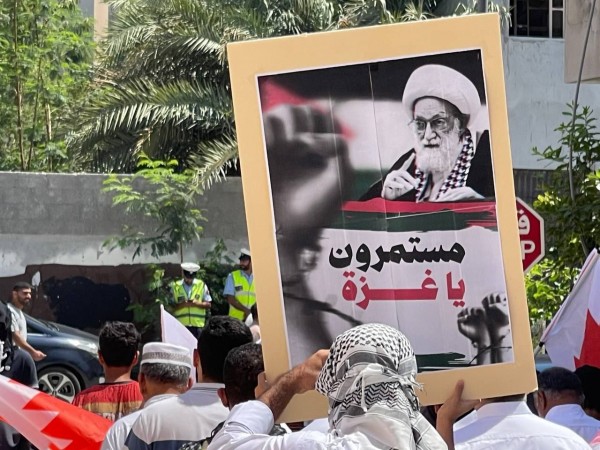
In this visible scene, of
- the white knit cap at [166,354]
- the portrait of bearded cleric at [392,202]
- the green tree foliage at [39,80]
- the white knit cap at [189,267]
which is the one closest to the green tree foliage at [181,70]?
the green tree foliage at [39,80]

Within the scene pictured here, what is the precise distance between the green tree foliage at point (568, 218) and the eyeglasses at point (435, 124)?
7.27 metres

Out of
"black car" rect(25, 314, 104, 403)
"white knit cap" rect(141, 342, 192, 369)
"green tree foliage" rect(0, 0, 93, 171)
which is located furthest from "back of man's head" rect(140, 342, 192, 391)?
"green tree foliage" rect(0, 0, 93, 171)

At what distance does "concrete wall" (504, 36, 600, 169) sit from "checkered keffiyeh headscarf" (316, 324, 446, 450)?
801 inches

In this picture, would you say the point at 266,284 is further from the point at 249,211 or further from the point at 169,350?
the point at 169,350

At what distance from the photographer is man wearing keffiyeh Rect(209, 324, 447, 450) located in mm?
3242

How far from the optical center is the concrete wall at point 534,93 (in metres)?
23.4

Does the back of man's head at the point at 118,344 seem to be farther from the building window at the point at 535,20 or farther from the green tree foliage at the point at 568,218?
the building window at the point at 535,20

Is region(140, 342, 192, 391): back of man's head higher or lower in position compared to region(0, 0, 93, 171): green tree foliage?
lower

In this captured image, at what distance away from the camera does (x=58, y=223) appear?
63.1ft

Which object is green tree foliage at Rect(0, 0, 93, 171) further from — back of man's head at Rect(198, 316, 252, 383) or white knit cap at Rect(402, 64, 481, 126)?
white knit cap at Rect(402, 64, 481, 126)

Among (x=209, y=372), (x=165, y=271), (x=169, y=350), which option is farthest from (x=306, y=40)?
(x=165, y=271)

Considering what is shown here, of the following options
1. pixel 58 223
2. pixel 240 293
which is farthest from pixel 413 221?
pixel 58 223

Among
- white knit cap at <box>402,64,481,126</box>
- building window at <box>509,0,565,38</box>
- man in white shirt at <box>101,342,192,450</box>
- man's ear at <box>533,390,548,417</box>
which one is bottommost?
man's ear at <box>533,390,548,417</box>

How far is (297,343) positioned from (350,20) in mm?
18281
